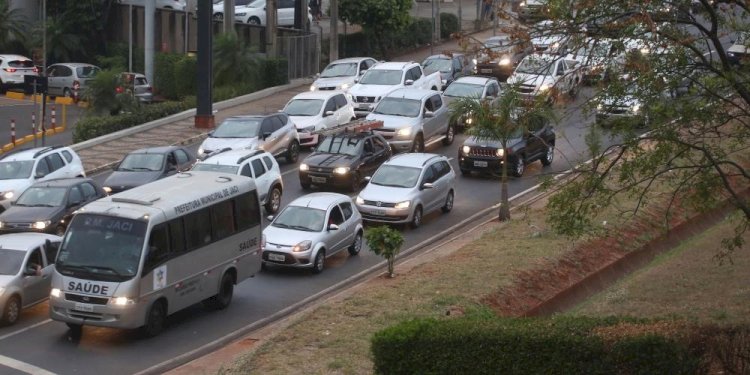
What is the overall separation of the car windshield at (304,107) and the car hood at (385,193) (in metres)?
8.50

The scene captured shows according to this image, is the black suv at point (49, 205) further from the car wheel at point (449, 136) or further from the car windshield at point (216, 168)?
the car wheel at point (449, 136)

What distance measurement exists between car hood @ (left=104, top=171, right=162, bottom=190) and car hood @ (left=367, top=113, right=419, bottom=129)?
8.23 meters

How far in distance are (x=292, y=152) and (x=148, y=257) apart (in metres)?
15.5

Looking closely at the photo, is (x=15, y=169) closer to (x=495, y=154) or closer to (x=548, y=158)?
(x=495, y=154)

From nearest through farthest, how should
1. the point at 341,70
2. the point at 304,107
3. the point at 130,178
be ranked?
the point at 130,178 → the point at 304,107 → the point at 341,70

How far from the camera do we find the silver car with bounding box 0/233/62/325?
2105 cm

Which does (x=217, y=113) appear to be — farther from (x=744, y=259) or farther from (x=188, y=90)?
(x=744, y=259)

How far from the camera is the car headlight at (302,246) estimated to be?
982 inches

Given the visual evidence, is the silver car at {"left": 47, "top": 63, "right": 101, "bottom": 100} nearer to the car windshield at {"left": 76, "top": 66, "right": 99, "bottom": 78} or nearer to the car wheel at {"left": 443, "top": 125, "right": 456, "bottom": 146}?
the car windshield at {"left": 76, "top": 66, "right": 99, "bottom": 78}

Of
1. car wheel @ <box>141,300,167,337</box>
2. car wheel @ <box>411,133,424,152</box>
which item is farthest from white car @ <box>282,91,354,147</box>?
car wheel @ <box>141,300,167,337</box>

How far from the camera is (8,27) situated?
58500 mm

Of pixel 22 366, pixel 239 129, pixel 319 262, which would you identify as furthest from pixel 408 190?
pixel 22 366

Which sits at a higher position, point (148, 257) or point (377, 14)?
point (377, 14)

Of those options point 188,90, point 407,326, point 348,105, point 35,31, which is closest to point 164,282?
point 407,326
